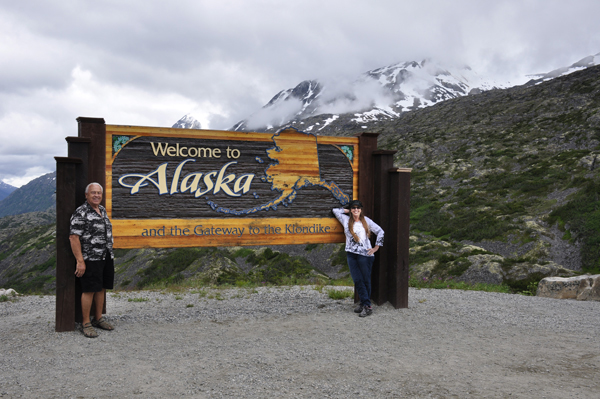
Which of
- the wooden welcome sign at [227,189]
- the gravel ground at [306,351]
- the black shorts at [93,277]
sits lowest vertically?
the gravel ground at [306,351]

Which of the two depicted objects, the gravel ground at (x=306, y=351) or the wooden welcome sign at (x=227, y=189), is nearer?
the gravel ground at (x=306, y=351)

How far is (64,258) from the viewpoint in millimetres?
5480

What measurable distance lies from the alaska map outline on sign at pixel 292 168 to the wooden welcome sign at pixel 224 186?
2 centimetres

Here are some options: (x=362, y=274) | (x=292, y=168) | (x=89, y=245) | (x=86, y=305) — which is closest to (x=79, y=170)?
(x=89, y=245)

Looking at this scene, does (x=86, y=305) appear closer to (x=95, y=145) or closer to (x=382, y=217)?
(x=95, y=145)

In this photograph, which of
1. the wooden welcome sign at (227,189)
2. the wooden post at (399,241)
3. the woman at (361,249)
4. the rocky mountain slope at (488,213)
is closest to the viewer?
the wooden welcome sign at (227,189)

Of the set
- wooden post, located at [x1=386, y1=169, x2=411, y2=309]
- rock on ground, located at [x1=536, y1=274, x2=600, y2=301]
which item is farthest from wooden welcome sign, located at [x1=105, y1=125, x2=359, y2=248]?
rock on ground, located at [x1=536, y1=274, x2=600, y2=301]

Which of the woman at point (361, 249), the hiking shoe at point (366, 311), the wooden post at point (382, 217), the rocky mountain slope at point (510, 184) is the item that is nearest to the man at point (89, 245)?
the woman at point (361, 249)

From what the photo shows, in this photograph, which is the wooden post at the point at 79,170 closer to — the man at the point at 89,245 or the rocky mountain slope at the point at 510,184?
the man at the point at 89,245

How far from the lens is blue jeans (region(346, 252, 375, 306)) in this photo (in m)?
6.55

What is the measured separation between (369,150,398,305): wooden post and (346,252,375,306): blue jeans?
1.63ft

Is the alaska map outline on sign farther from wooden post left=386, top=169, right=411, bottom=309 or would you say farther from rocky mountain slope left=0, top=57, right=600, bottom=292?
→ rocky mountain slope left=0, top=57, right=600, bottom=292

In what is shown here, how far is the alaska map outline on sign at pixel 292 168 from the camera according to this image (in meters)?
6.92

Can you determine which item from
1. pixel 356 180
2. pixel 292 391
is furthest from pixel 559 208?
pixel 292 391
